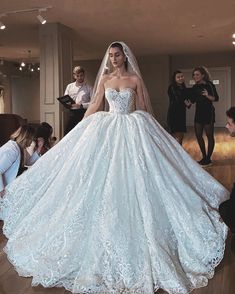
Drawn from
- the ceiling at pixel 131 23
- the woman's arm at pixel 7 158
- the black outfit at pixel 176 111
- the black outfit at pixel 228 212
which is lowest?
the black outfit at pixel 228 212

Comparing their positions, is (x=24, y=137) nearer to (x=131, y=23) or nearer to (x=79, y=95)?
(x=79, y=95)

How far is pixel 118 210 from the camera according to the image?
2.15 metres

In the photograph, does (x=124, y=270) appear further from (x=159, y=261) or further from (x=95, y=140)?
(x=95, y=140)

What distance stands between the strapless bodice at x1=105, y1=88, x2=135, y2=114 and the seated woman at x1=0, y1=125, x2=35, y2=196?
87cm

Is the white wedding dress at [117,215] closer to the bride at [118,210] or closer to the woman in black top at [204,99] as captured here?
the bride at [118,210]

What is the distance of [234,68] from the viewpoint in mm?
12141

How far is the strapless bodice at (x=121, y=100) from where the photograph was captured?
2596 mm

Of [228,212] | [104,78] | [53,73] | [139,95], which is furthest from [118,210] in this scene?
[53,73]

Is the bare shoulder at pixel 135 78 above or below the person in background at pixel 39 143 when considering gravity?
above

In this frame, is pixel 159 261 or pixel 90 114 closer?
pixel 159 261

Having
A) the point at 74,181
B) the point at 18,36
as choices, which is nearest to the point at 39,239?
the point at 74,181

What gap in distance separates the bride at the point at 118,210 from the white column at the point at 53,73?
433 cm

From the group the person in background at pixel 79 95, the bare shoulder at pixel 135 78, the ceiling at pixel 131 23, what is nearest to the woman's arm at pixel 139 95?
the bare shoulder at pixel 135 78

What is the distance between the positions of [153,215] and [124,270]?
0.35 m
